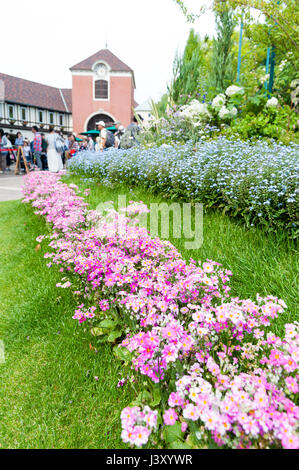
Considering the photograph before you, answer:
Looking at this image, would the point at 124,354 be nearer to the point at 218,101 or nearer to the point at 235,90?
the point at 218,101

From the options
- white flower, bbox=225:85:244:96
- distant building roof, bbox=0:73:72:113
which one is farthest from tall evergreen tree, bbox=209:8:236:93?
distant building roof, bbox=0:73:72:113

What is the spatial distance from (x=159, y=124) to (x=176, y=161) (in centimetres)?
400

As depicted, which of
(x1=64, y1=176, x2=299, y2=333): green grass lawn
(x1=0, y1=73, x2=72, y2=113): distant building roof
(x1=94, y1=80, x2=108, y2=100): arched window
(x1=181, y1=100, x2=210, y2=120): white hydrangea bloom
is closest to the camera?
(x1=64, y1=176, x2=299, y2=333): green grass lawn

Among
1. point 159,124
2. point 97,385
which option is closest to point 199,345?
point 97,385

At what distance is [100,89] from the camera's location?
35344mm

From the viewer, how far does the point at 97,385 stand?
1.74 m

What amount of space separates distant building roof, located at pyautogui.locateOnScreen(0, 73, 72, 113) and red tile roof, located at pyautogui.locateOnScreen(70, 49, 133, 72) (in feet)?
25.3

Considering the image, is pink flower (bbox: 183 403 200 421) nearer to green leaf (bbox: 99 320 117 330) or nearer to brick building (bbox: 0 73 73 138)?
→ green leaf (bbox: 99 320 117 330)

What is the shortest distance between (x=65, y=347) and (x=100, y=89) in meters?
38.0

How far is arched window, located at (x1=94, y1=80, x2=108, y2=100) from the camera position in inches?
1384

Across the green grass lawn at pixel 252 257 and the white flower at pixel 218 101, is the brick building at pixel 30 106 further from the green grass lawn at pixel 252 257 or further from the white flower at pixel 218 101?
the green grass lawn at pixel 252 257

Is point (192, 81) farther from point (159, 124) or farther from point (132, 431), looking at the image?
point (132, 431)

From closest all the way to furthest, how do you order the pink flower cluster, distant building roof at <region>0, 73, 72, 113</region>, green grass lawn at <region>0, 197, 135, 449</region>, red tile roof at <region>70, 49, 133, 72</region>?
the pink flower cluster < green grass lawn at <region>0, 197, 135, 449</region> < red tile roof at <region>70, 49, 133, 72</region> < distant building roof at <region>0, 73, 72, 113</region>

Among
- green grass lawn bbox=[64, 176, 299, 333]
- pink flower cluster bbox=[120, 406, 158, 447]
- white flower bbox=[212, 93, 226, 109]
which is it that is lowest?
pink flower cluster bbox=[120, 406, 158, 447]
